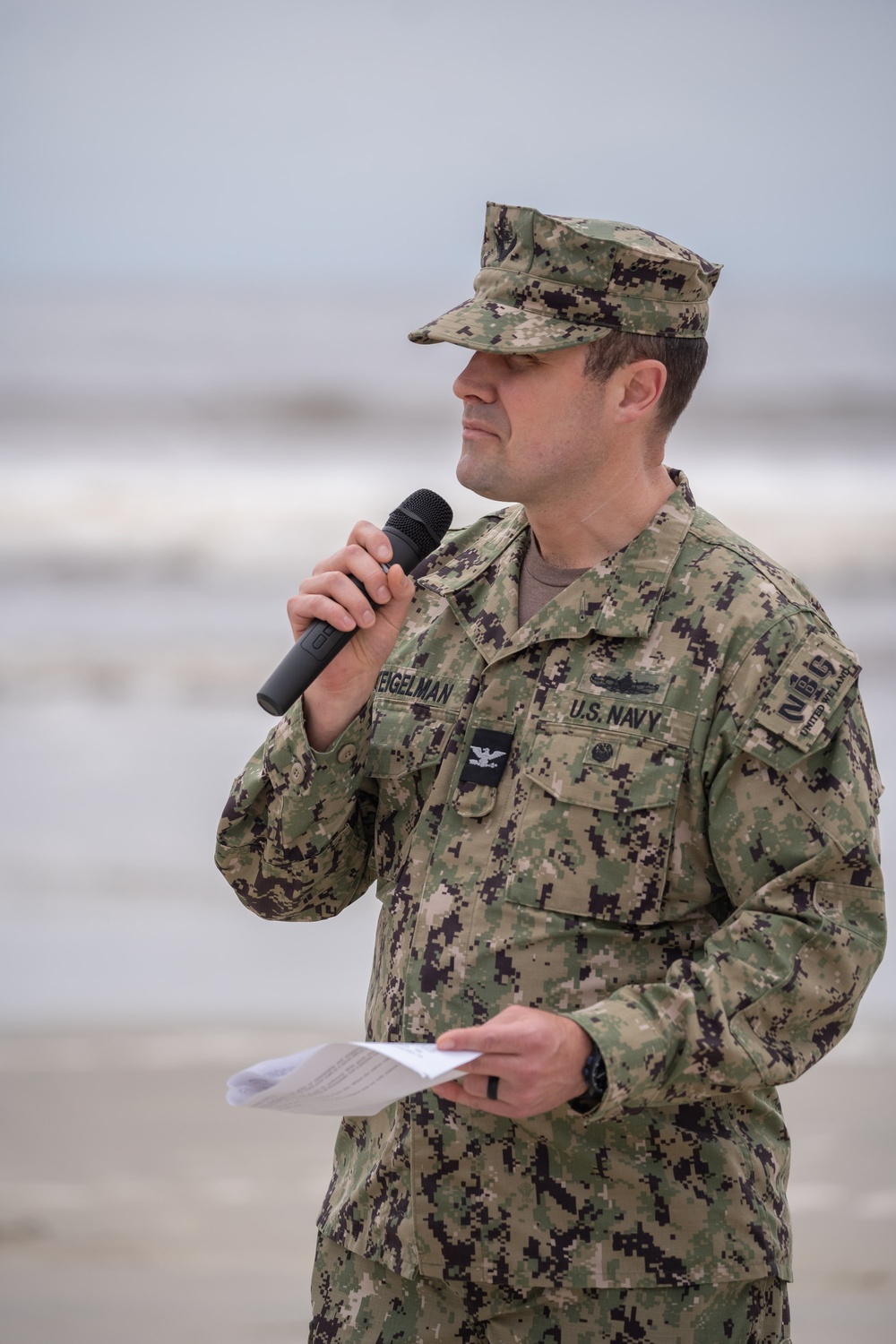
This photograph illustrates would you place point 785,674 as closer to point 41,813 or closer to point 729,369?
point 41,813

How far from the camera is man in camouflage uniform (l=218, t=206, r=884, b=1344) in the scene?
5.33 ft

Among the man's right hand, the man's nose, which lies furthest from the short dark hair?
the man's right hand

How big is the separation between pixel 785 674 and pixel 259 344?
38.1ft

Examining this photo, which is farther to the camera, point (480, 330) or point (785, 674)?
point (480, 330)

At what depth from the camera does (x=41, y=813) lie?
19.9 ft

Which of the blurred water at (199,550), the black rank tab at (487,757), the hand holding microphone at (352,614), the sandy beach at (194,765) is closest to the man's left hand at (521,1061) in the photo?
the black rank tab at (487,757)

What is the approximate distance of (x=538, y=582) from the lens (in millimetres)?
1963

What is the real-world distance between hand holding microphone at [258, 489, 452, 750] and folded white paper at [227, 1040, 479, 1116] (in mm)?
440

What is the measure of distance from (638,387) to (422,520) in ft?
1.01

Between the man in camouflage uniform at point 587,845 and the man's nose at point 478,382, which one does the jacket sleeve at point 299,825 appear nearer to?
the man in camouflage uniform at point 587,845

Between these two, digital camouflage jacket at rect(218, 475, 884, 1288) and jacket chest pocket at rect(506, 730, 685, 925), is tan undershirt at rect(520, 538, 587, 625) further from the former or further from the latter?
jacket chest pocket at rect(506, 730, 685, 925)

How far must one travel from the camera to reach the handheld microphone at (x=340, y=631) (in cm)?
178

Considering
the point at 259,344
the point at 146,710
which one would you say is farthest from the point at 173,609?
the point at 259,344

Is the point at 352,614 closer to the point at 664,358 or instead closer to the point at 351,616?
the point at 351,616
